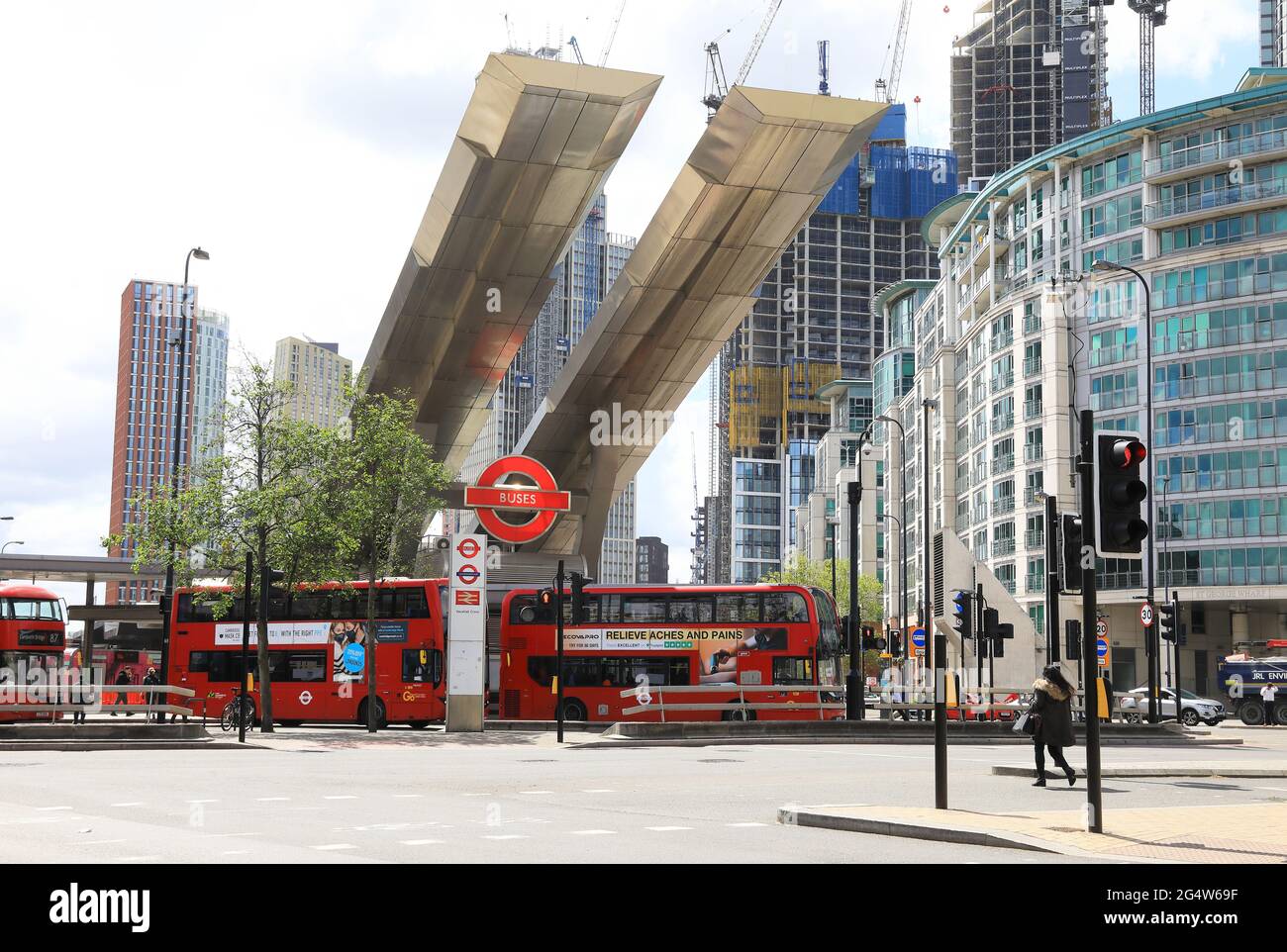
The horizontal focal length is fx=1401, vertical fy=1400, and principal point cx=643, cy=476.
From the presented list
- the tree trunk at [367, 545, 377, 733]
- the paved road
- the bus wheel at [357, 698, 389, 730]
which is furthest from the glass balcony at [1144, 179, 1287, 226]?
the tree trunk at [367, 545, 377, 733]

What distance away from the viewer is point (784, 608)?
1282 inches

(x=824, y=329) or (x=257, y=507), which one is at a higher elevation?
(x=824, y=329)

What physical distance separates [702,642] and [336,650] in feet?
30.8

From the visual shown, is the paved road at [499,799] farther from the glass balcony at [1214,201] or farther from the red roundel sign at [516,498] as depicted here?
the glass balcony at [1214,201]

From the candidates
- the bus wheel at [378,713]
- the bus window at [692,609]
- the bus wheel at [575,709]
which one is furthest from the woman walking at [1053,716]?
the bus wheel at [378,713]

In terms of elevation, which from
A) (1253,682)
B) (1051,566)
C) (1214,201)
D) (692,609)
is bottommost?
(1253,682)

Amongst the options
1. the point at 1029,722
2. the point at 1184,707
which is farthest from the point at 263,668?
the point at 1184,707

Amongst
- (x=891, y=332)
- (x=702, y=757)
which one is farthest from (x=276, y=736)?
(x=891, y=332)

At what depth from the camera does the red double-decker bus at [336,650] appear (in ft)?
115

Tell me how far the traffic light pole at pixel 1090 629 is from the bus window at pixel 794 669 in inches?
832

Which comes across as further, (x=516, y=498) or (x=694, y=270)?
(x=694, y=270)

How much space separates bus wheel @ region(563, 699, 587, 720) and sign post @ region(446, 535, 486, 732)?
16.3 ft

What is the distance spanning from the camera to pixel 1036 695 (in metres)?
17.3

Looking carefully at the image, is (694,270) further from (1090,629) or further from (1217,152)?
(1217,152)
